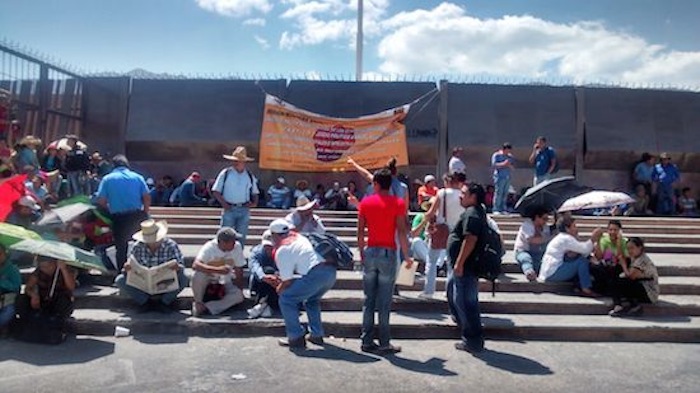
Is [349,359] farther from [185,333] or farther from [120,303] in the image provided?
[120,303]

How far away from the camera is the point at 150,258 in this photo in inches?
264

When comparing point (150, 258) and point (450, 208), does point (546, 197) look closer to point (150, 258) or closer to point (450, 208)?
point (450, 208)

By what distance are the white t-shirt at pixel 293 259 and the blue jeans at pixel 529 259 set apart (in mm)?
3462

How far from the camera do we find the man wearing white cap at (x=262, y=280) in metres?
6.60

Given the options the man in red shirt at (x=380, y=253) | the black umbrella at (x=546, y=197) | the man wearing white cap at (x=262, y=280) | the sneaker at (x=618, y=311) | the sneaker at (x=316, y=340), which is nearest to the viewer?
the man in red shirt at (x=380, y=253)

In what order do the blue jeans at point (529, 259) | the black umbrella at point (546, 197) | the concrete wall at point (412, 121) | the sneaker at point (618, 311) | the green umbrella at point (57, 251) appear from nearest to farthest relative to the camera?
the green umbrella at point (57, 251)
the sneaker at point (618, 311)
the blue jeans at point (529, 259)
the black umbrella at point (546, 197)
the concrete wall at point (412, 121)

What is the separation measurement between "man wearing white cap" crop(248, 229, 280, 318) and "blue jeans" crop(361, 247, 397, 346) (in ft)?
4.11

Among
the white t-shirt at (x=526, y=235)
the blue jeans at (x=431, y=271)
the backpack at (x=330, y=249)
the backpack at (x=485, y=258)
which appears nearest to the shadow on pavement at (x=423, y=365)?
the backpack at (x=485, y=258)

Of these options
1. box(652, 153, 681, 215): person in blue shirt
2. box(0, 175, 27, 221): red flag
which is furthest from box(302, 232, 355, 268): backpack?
box(652, 153, 681, 215): person in blue shirt

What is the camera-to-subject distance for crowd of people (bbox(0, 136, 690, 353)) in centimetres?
587

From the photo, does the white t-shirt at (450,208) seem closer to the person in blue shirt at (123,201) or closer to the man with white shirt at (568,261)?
the man with white shirt at (568,261)

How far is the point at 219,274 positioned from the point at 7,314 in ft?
7.06

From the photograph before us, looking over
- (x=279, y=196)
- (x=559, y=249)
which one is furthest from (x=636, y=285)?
(x=279, y=196)

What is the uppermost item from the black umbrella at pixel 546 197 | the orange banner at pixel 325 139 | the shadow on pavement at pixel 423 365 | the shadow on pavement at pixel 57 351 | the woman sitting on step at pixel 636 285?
the orange banner at pixel 325 139
